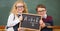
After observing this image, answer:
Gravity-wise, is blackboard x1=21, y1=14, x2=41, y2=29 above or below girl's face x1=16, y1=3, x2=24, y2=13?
below

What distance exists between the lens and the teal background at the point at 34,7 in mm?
1203

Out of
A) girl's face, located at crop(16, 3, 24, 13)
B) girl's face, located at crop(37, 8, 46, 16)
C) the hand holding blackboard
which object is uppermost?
girl's face, located at crop(16, 3, 24, 13)

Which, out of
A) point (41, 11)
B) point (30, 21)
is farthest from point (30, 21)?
point (41, 11)

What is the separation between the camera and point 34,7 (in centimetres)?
120

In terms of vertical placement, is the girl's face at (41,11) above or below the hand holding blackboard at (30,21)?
above

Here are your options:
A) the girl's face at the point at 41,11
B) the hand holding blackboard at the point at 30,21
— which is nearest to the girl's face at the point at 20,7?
the hand holding blackboard at the point at 30,21

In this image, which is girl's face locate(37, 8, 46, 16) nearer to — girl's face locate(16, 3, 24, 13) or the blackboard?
the blackboard

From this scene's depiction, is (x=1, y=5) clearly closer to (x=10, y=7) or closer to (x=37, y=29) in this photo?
(x=10, y=7)

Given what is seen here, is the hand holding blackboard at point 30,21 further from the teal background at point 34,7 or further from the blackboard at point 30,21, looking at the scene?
the teal background at point 34,7

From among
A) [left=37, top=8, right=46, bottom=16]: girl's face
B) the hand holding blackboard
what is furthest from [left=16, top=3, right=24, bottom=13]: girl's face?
[left=37, top=8, right=46, bottom=16]: girl's face

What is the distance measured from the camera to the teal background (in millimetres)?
1203

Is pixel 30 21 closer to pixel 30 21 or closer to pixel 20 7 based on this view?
pixel 30 21

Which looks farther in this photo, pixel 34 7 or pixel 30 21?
pixel 34 7

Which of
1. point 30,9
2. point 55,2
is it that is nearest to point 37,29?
point 30,9
